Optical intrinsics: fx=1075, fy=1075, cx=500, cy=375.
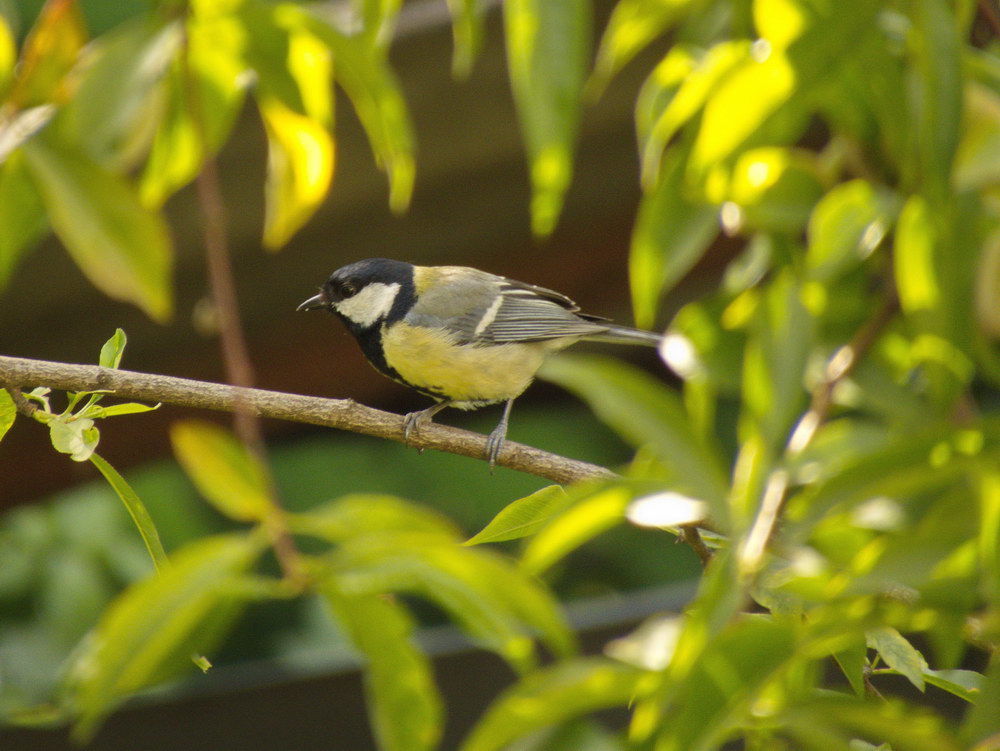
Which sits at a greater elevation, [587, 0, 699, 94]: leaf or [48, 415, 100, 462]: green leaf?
[587, 0, 699, 94]: leaf

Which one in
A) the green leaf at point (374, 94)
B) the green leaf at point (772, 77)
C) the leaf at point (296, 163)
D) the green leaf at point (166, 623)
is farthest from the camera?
the leaf at point (296, 163)

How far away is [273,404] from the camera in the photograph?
91 centimetres

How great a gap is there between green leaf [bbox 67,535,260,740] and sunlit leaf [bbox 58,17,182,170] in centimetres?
38

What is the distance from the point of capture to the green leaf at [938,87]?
1.77 feet

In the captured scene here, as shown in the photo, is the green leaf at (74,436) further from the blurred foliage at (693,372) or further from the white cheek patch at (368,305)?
the white cheek patch at (368,305)

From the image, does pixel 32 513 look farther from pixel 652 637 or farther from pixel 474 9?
pixel 652 637

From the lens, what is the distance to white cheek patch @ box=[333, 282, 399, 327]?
187cm

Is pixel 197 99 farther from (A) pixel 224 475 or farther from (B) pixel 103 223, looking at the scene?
(A) pixel 224 475

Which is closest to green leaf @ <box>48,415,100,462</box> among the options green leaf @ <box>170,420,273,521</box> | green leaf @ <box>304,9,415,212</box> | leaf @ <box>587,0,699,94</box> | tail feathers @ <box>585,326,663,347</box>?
green leaf @ <box>170,420,273,521</box>

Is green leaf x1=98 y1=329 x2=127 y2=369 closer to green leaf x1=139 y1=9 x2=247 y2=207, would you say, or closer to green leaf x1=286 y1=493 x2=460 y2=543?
green leaf x1=139 y1=9 x2=247 y2=207

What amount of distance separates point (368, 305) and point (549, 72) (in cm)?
130

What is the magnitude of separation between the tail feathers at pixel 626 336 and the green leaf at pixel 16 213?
3.58ft

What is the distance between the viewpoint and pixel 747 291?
2.91ft

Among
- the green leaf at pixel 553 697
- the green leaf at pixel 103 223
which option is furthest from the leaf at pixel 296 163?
the green leaf at pixel 553 697
